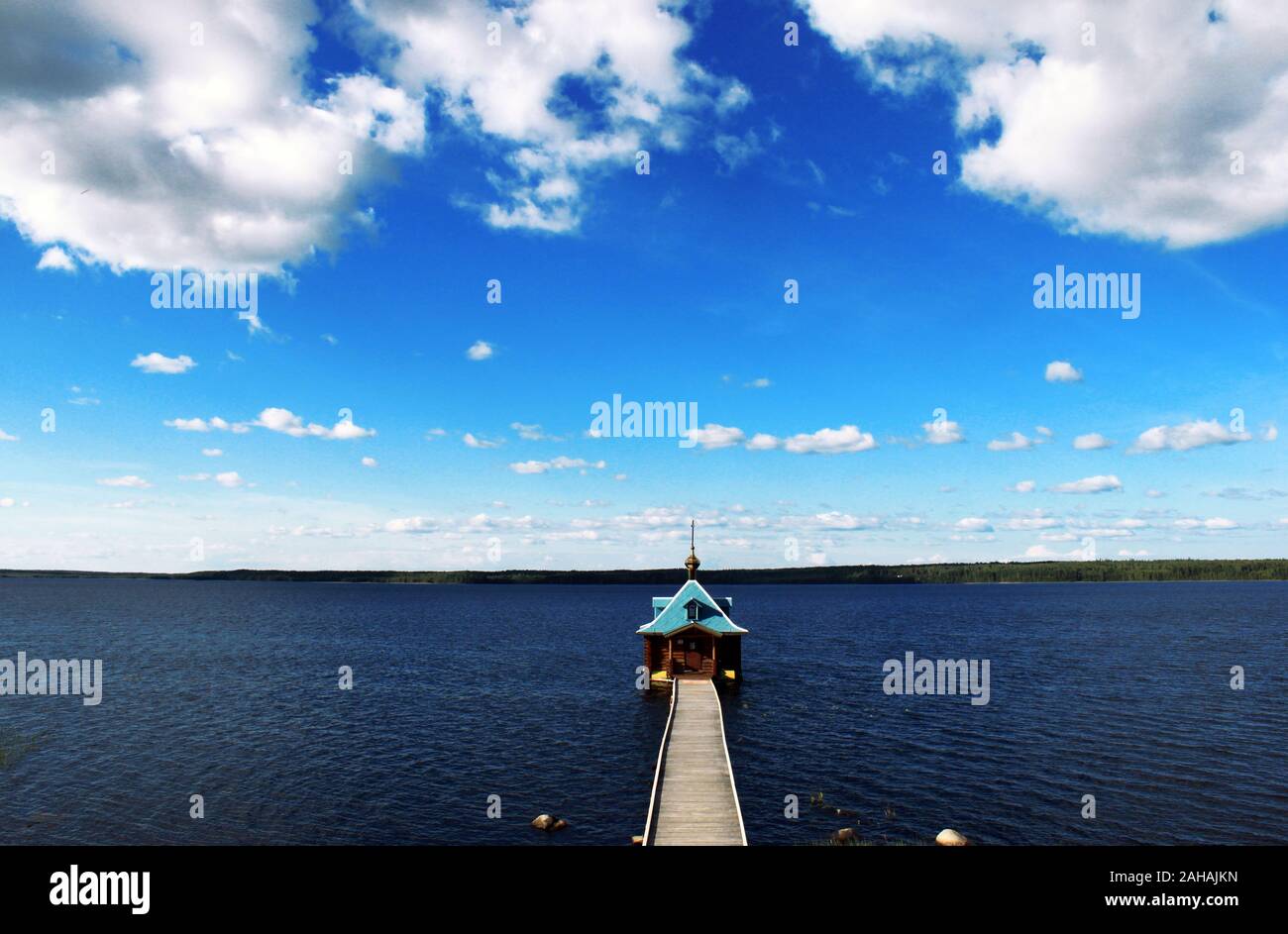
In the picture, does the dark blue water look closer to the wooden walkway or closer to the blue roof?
the wooden walkway

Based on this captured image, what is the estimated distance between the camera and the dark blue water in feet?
93.2

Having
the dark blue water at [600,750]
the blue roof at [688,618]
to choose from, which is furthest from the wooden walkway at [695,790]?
the blue roof at [688,618]

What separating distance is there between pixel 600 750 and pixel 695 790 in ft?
40.5

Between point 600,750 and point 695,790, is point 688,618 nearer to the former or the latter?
point 600,750

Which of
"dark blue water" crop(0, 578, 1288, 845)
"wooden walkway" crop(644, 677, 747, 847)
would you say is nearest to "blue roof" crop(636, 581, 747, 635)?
"dark blue water" crop(0, 578, 1288, 845)

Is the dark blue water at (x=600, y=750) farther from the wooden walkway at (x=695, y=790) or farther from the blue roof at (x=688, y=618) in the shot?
the blue roof at (x=688, y=618)

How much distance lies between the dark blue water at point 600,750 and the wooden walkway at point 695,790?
2.09 m

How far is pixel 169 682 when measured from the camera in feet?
193

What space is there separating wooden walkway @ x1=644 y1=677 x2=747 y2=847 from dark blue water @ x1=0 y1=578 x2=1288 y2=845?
2086 mm

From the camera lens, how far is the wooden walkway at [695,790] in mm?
23109

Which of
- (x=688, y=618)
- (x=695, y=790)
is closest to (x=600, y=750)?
(x=695, y=790)
